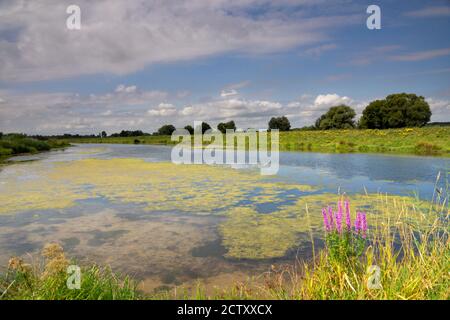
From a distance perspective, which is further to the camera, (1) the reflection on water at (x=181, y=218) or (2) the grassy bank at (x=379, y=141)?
(2) the grassy bank at (x=379, y=141)

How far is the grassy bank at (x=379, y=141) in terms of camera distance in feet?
75.0

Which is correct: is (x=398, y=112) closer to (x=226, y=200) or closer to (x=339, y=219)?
(x=226, y=200)

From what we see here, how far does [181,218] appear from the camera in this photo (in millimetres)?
6949

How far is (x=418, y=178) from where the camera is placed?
11.4 meters

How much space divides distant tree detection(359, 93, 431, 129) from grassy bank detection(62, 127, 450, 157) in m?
13.8

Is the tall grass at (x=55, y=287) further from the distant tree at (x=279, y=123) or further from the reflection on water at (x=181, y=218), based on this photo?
the distant tree at (x=279, y=123)

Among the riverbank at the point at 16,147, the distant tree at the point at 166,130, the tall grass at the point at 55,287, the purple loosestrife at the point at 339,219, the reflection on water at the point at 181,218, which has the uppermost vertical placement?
the distant tree at the point at 166,130

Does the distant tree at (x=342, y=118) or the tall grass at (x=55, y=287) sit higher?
the distant tree at (x=342, y=118)

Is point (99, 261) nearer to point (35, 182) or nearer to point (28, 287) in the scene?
point (28, 287)

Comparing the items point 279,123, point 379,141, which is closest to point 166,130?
point 279,123

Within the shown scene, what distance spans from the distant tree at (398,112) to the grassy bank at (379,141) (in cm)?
1379

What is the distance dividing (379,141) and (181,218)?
25356 millimetres

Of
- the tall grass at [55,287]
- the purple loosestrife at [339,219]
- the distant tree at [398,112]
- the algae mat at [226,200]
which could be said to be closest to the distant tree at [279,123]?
the distant tree at [398,112]
